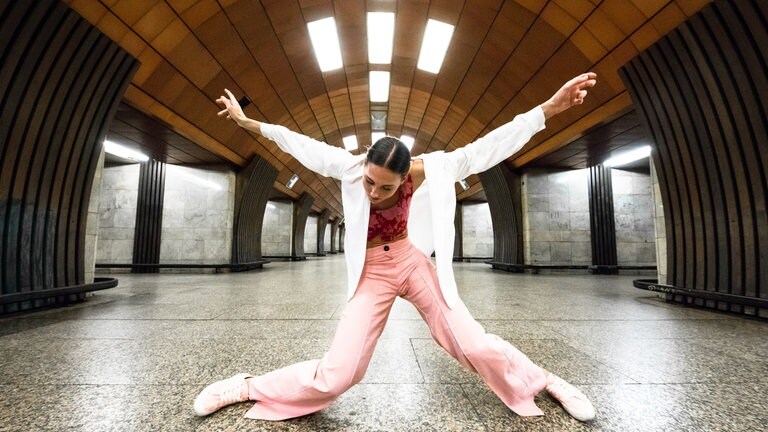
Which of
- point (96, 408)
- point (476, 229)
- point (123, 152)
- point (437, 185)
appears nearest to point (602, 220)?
point (476, 229)

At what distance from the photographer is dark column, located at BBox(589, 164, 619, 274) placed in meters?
11.9

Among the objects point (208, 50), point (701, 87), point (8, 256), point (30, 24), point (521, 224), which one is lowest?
point (8, 256)

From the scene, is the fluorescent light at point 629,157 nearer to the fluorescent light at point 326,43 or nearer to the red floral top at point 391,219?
the fluorescent light at point 326,43

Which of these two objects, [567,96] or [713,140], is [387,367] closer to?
[567,96]

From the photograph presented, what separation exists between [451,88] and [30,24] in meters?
8.39

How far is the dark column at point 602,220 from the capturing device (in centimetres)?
1191

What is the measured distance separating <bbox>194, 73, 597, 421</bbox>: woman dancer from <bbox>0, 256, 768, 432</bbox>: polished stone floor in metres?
0.12

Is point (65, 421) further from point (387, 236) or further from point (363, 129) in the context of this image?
point (363, 129)

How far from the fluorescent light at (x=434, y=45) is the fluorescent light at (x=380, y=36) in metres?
0.80

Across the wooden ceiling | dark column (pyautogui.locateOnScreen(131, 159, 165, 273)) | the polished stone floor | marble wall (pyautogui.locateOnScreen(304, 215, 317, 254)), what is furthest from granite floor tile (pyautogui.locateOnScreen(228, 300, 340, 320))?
marble wall (pyautogui.locateOnScreen(304, 215, 317, 254))

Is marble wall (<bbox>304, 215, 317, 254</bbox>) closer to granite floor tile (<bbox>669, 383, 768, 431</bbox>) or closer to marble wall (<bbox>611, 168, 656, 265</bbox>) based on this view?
marble wall (<bbox>611, 168, 656, 265</bbox>)

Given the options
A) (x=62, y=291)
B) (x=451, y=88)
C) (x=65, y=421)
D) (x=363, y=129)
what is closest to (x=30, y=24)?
(x=62, y=291)

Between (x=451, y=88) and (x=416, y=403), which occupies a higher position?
(x=451, y=88)

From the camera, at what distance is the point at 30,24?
399 centimetres
